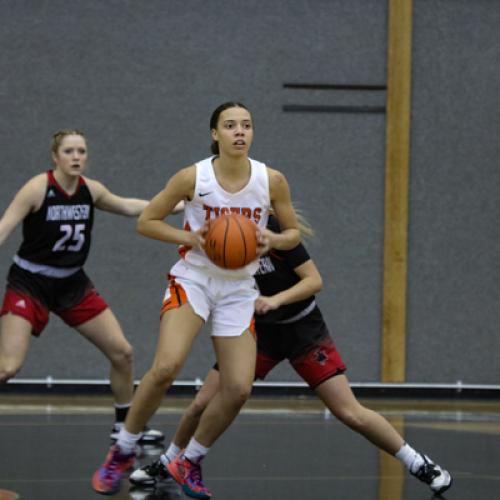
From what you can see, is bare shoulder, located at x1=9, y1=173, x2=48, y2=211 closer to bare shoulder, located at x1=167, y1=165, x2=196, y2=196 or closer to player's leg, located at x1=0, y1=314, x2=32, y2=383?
player's leg, located at x1=0, y1=314, x2=32, y2=383

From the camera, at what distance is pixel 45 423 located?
8391 millimetres

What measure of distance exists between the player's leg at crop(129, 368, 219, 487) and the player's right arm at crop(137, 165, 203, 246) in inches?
31.2

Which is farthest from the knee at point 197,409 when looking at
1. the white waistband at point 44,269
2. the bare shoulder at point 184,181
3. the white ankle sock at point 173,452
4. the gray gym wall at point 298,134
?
the gray gym wall at point 298,134

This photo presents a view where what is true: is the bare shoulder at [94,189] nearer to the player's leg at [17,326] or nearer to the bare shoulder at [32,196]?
the bare shoulder at [32,196]

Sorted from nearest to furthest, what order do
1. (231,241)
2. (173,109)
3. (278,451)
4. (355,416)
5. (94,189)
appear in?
1. (231,241)
2. (355,416)
3. (94,189)
4. (278,451)
5. (173,109)

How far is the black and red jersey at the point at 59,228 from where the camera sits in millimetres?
6777

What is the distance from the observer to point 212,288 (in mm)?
5531

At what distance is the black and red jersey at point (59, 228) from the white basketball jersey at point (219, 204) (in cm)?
136

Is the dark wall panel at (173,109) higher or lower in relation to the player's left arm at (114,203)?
higher

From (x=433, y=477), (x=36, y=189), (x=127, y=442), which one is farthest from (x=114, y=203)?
(x=433, y=477)

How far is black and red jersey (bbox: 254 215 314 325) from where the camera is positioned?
583 centimetres

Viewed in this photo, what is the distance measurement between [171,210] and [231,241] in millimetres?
478

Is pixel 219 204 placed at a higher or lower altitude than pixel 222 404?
higher

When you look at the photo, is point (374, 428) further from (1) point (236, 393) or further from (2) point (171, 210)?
(2) point (171, 210)
